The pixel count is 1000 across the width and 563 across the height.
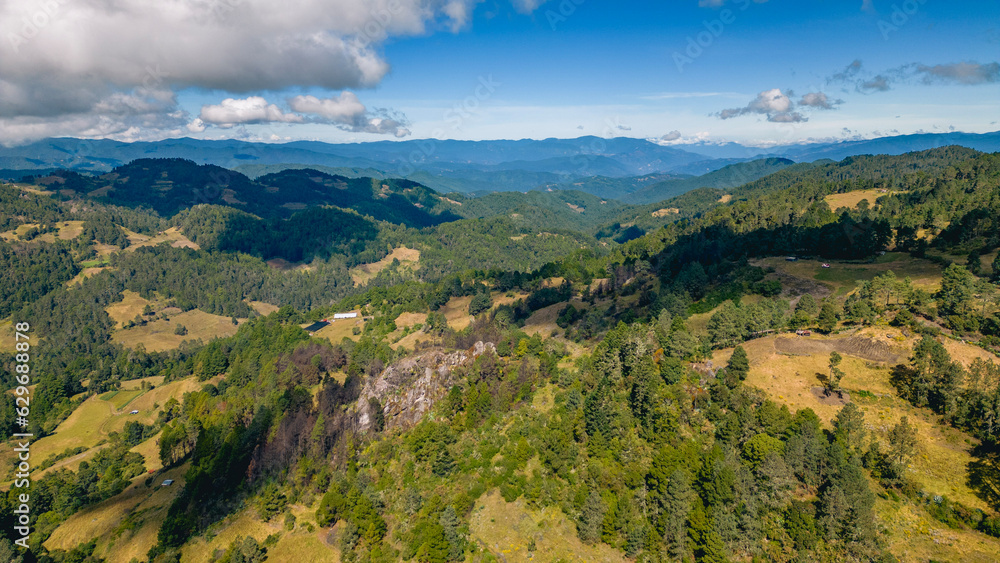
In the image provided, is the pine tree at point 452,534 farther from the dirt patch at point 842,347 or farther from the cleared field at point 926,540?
the dirt patch at point 842,347

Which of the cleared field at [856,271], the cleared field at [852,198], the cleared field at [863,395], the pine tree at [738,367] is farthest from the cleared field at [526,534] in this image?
the cleared field at [852,198]

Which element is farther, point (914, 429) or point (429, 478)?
point (429, 478)

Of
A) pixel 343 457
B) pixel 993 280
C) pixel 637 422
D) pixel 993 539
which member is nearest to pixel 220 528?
pixel 343 457

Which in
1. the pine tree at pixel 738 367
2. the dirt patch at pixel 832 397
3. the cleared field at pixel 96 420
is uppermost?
the pine tree at pixel 738 367

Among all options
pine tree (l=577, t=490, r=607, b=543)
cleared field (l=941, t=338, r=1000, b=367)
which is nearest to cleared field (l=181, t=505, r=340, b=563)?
pine tree (l=577, t=490, r=607, b=543)

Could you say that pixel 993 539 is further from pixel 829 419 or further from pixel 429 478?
pixel 429 478

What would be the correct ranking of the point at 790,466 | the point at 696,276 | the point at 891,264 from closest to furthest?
the point at 790,466
the point at 891,264
the point at 696,276

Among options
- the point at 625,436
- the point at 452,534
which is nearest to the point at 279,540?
the point at 452,534
